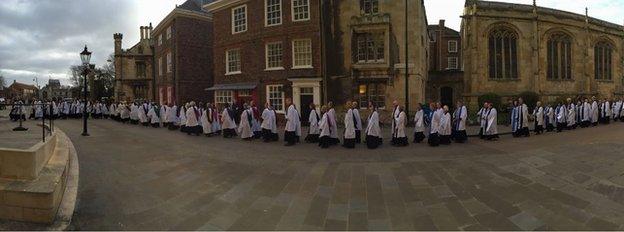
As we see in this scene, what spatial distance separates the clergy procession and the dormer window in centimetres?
661

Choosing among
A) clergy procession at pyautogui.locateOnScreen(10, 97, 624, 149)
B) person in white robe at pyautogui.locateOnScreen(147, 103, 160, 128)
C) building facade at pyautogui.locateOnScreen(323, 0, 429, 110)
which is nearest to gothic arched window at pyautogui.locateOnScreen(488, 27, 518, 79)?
clergy procession at pyautogui.locateOnScreen(10, 97, 624, 149)

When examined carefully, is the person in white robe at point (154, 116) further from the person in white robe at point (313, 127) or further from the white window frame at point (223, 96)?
the person in white robe at point (313, 127)

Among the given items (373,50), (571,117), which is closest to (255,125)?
(373,50)

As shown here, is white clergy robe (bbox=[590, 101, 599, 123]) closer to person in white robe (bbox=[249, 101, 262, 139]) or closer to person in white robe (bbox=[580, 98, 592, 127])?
person in white robe (bbox=[580, 98, 592, 127])

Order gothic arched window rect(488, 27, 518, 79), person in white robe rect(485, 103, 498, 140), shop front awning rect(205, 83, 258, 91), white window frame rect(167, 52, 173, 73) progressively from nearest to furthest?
person in white robe rect(485, 103, 498, 140) < shop front awning rect(205, 83, 258, 91) < gothic arched window rect(488, 27, 518, 79) < white window frame rect(167, 52, 173, 73)

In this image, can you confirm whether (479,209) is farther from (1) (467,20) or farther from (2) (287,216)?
(1) (467,20)

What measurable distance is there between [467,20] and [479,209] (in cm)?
2714

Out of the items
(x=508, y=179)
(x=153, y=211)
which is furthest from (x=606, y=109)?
(x=153, y=211)

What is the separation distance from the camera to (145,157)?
9.90 meters

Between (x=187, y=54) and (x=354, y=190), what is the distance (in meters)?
25.9

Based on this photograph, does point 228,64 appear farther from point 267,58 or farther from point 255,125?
point 255,125

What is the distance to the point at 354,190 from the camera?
23.5 feet

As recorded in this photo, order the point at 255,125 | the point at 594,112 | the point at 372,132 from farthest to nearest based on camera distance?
the point at 594,112, the point at 255,125, the point at 372,132

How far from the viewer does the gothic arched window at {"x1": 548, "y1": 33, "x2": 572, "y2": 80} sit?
32.3 metres
